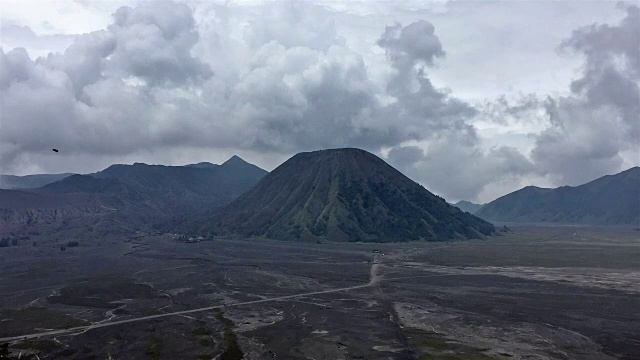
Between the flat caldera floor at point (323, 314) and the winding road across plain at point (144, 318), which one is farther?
the winding road across plain at point (144, 318)

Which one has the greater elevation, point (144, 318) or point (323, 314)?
point (323, 314)

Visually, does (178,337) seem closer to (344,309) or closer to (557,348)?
(344,309)

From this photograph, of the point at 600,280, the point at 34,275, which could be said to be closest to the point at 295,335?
the point at 600,280

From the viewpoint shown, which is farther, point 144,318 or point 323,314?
point 323,314

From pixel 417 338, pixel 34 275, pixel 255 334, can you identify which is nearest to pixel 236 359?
pixel 255 334

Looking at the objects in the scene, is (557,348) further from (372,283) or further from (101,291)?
(101,291)

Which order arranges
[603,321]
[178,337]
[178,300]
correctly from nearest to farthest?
[178,337] < [603,321] < [178,300]

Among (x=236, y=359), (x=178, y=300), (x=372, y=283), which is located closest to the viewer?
(x=236, y=359)

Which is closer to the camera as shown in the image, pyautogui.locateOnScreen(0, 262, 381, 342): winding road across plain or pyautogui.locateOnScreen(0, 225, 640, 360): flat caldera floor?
pyautogui.locateOnScreen(0, 225, 640, 360): flat caldera floor

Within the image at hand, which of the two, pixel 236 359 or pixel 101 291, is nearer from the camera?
pixel 236 359
